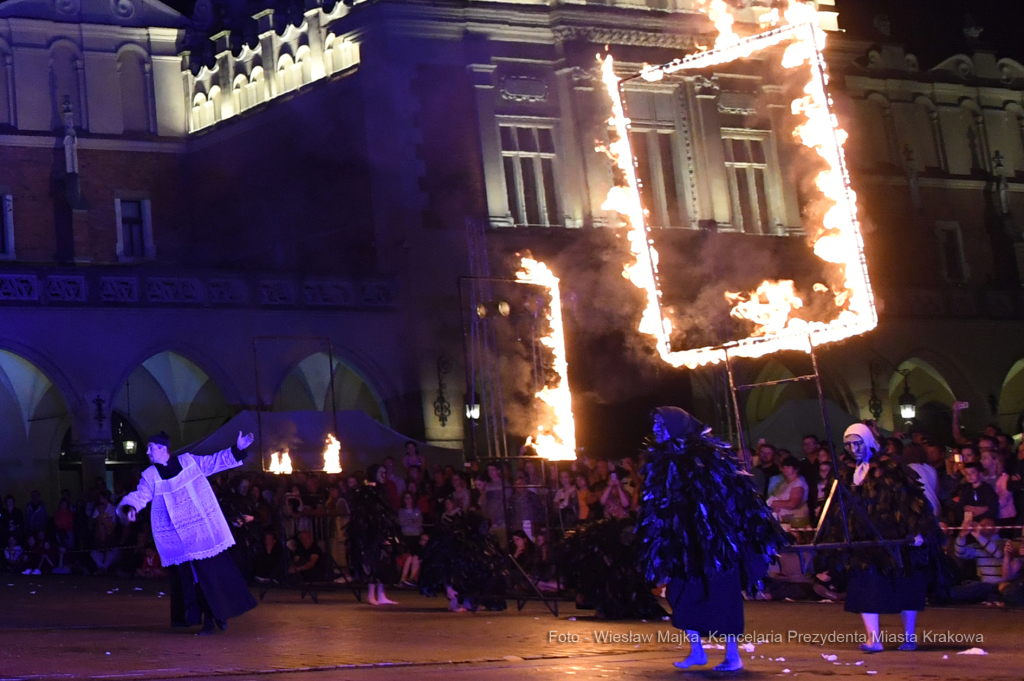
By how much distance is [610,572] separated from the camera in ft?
42.8

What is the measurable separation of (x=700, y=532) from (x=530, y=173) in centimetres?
2095

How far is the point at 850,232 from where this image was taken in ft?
37.0

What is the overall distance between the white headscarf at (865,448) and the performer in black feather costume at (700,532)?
1.26 m

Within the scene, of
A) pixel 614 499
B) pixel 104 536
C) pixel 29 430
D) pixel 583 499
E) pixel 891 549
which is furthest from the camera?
pixel 29 430

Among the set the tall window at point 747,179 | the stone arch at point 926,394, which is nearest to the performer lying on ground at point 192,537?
the tall window at point 747,179

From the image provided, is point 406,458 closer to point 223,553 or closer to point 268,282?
point 268,282

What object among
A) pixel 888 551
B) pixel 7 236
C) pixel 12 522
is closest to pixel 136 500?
pixel 888 551

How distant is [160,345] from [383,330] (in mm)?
3938

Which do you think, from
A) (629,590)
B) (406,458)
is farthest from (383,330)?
(629,590)

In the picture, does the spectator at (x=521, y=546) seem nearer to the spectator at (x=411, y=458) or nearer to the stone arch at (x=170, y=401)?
the spectator at (x=411, y=458)

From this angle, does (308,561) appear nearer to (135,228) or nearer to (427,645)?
(427,645)

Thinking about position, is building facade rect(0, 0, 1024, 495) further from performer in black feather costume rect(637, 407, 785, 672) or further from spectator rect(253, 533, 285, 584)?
performer in black feather costume rect(637, 407, 785, 672)

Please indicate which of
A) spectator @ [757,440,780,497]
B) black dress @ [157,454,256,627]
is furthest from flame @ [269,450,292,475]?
black dress @ [157,454,256,627]

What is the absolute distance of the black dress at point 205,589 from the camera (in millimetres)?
11133
